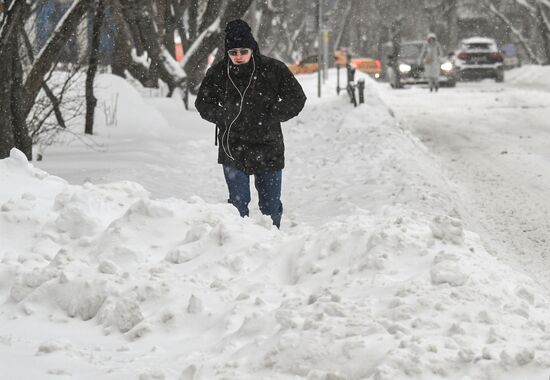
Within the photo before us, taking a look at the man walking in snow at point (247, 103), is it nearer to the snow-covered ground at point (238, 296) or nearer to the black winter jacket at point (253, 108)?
the black winter jacket at point (253, 108)

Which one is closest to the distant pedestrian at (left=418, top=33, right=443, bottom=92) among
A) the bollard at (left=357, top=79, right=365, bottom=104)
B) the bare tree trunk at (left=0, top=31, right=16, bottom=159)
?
the bollard at (left=357, top=79, right=365, bottom=104)

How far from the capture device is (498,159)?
13.8 meters

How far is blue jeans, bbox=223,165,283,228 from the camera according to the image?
7410mm

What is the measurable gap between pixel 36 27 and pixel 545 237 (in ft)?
27.1

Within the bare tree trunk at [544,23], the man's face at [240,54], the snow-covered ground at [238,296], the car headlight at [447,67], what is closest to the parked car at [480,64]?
the bare tree trunk at [544,23]

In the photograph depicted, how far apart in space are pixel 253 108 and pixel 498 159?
7415mm

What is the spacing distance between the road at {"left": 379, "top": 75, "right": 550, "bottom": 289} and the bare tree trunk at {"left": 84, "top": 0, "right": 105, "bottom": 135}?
5.06 m

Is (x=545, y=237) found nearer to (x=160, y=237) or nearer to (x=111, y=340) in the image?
(x=160, y=237)

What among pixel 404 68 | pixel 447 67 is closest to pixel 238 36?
pixel 404 68

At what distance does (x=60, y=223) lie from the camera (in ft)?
20.5

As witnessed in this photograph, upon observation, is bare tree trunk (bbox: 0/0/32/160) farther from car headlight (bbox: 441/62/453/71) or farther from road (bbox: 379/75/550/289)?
car headlight (bbox: 441/62/453/71)

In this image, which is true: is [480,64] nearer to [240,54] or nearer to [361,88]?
[361,88]

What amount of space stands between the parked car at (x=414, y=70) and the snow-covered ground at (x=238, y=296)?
1052 inches

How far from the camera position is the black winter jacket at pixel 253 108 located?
706 centimetres
